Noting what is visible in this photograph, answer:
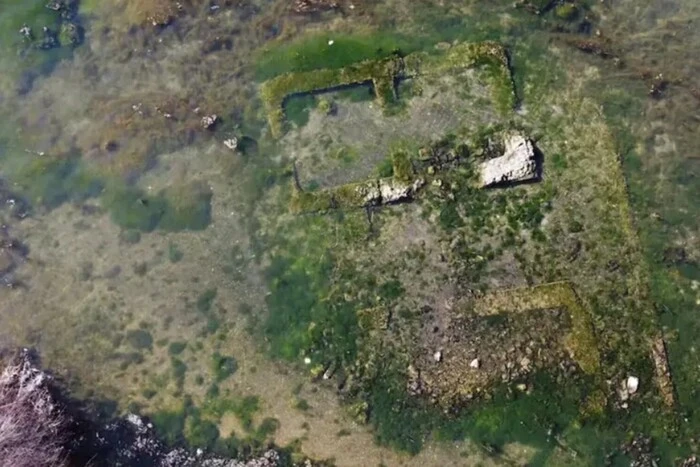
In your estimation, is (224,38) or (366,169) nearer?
(366,169)

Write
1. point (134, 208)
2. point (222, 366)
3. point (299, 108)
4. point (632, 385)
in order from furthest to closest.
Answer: point (299, 108) → point (134, 208) → point (222, 366) → point (632, 385)

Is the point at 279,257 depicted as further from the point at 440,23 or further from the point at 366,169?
the point at 440,23

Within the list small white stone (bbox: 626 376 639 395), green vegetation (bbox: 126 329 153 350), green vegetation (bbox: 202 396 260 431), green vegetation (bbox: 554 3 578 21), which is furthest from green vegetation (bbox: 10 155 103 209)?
small white stone (bbox: 626 376 639 395)

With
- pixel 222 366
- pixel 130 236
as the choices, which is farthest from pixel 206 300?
pixel 130 236

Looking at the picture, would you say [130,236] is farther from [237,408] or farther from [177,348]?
[237,408]

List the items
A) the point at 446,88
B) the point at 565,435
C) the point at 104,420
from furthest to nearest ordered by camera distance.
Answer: the point at 446,88, the point at 104,420, the point at 565,435

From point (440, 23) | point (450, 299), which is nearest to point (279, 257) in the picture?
point (450, 299)
